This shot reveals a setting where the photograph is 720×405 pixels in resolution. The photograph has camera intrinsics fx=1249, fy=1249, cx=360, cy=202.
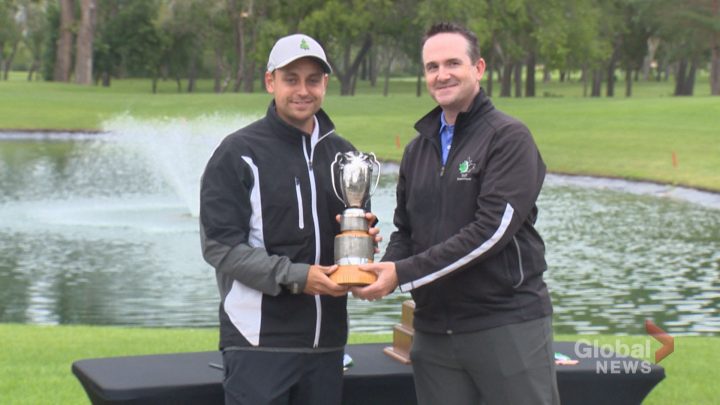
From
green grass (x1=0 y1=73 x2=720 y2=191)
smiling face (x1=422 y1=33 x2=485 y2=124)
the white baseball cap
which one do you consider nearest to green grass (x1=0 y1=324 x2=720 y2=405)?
the white baseball cap

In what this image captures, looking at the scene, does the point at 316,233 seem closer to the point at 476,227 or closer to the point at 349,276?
the point at 349,276

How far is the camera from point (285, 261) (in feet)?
13.9

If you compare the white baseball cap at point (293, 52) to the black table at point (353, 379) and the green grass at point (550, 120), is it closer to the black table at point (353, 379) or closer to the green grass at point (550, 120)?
the black table at point (353, 379)

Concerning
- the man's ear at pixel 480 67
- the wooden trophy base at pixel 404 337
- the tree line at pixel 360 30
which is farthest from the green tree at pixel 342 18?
the man's ear at pixel 480 67

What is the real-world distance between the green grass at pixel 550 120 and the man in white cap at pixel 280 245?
20236 mm

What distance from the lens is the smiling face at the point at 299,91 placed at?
14.5 ft

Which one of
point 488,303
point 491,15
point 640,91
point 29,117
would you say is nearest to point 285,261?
point 488,303

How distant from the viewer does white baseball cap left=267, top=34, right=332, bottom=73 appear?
4387 mm

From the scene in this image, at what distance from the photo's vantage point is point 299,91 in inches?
174

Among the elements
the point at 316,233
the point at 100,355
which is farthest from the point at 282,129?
the point at 100,355

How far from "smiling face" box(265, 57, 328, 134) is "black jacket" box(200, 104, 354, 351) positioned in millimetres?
42

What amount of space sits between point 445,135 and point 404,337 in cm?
167

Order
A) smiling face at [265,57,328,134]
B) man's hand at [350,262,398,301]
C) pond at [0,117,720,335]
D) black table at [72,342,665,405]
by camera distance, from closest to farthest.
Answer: man's hand at [350,262,398,301]
smiling face at [265,57,328,134]
black table at [72,342,665,405]
pond at [0,117,720,335]

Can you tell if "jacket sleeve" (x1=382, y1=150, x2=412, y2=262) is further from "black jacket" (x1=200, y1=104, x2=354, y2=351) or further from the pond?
the pond
